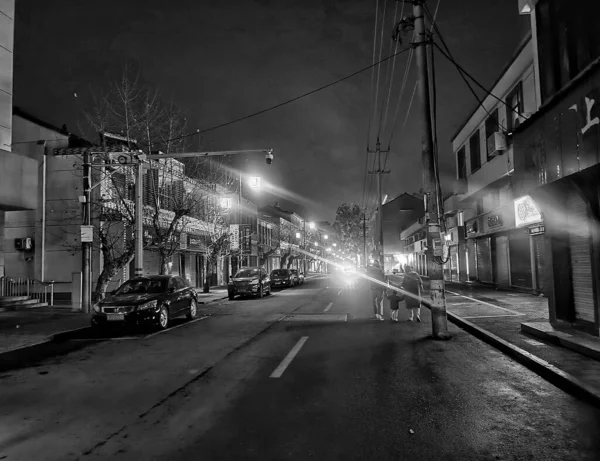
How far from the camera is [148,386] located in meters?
6.49

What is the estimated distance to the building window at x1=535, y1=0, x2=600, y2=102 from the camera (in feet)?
30.0

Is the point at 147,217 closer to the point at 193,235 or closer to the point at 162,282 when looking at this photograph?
the point at 193,235

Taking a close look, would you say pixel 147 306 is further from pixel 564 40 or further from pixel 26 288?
pixel 564 40

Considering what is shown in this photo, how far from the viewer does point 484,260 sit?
26859 mm

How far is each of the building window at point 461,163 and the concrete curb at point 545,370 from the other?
72.3ft

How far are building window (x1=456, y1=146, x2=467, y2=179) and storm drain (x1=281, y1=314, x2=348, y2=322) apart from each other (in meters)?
19.6

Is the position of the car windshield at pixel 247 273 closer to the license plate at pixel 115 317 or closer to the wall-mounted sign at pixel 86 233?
the wall-mounted sign at pixel 86 233

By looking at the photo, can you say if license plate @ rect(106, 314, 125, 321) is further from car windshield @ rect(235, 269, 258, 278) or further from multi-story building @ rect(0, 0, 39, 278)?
car windshield @ rect(235, 269, 258, 278)

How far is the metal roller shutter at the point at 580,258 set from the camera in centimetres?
930

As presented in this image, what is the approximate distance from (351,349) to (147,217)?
18200 mm

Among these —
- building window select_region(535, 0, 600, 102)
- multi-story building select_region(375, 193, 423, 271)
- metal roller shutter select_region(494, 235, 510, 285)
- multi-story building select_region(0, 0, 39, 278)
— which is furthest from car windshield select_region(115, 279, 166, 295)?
multi-story building select_region(375, 193, 423, 271)

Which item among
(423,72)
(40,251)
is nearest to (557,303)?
(423,72)

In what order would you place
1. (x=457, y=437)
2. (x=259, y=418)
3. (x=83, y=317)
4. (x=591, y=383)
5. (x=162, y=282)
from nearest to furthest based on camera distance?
(x=457, y=437)
(x=259, y=418)
(x=591, y=383)
(x=162, y=282)
(x=83, y=317)

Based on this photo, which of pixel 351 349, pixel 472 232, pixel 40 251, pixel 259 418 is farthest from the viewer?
pixel 472 232
